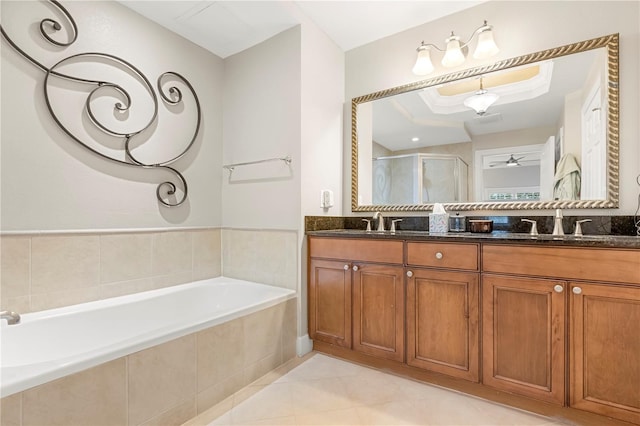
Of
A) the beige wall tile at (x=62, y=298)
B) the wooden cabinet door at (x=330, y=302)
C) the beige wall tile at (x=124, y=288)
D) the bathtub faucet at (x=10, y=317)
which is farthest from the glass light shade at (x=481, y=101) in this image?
the bathtub faucet at (x=10, y=317)

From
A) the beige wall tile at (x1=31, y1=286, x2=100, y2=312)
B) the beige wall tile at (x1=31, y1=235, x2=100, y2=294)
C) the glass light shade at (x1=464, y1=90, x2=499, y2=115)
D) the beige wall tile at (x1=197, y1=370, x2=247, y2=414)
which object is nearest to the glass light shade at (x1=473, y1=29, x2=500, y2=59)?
the glass light shade at (x1=464, y1=90, x2=499, y2=115)

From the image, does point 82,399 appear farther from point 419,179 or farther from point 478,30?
point 478,30

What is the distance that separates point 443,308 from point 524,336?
37 cm

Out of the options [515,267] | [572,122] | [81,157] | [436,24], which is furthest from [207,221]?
[572,122]

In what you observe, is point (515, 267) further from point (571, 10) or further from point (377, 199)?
point (571, 10)

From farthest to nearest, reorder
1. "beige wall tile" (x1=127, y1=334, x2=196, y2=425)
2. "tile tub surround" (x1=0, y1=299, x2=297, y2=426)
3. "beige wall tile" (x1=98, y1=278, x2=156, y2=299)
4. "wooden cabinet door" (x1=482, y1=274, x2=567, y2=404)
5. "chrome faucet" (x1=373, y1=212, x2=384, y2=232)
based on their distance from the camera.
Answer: "chrome faucet" (x1=373, y1=212, x2=384, y2=232) < "beige wall tile" (x1=98, y1=278, x2=156, y2=299) < "wooden cabinet door" (x1=482, y1=274, x2=567, y2=404) < "beige wall tile" (x1=127, y1=334, x2=196, y2=425) < "tile tub surround" (x1=0, y1=299, x2=297, y2=426)

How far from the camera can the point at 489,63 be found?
1996mm

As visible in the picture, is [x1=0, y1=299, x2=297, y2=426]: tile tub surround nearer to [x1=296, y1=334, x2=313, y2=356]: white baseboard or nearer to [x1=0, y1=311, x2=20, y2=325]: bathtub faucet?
[x1=296, y1=334, x2=313, y2=356]: white baseboard

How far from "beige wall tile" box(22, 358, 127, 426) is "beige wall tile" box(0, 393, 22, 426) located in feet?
0.05

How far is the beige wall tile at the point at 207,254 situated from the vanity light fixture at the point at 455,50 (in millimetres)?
2088

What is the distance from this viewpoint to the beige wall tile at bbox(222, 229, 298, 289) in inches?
86.3

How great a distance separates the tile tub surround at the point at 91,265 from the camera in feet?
5.06

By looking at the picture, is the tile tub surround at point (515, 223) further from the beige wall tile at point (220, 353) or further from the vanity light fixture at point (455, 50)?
the vanity light fixture at point (455, 50)

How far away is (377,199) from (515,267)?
116 cm
